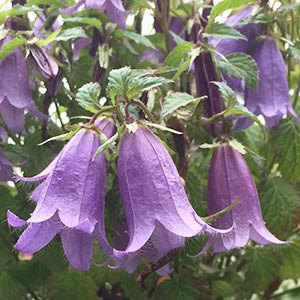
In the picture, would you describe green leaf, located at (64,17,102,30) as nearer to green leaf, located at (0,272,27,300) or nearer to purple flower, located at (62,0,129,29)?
purple flower, located at (62,0,129,29)

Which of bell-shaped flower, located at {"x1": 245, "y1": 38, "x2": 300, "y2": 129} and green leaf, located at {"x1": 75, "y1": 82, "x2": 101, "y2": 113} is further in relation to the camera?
bell-shaped flower, located at {"x1": 245, "y1": 38, "x2": 300, "y2": 129}

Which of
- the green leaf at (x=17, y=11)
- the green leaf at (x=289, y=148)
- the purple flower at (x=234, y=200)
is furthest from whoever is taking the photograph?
the green leaf at (x=289, y=148)

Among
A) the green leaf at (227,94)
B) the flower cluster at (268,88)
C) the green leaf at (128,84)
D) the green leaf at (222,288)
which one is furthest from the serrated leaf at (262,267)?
the green leaf at (128,84)

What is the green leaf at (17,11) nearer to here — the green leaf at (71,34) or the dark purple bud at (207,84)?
the green leaf at (71,34)

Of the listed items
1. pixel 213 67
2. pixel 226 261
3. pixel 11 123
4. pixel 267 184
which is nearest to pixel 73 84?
pixel 11 123

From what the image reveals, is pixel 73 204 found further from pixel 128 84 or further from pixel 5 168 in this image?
pixel 5 168

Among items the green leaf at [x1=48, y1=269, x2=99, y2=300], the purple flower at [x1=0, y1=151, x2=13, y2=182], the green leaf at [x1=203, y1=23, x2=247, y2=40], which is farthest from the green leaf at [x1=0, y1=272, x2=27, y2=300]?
the green leaf at [x1=203, y1=23, x2=247, y2=40]
